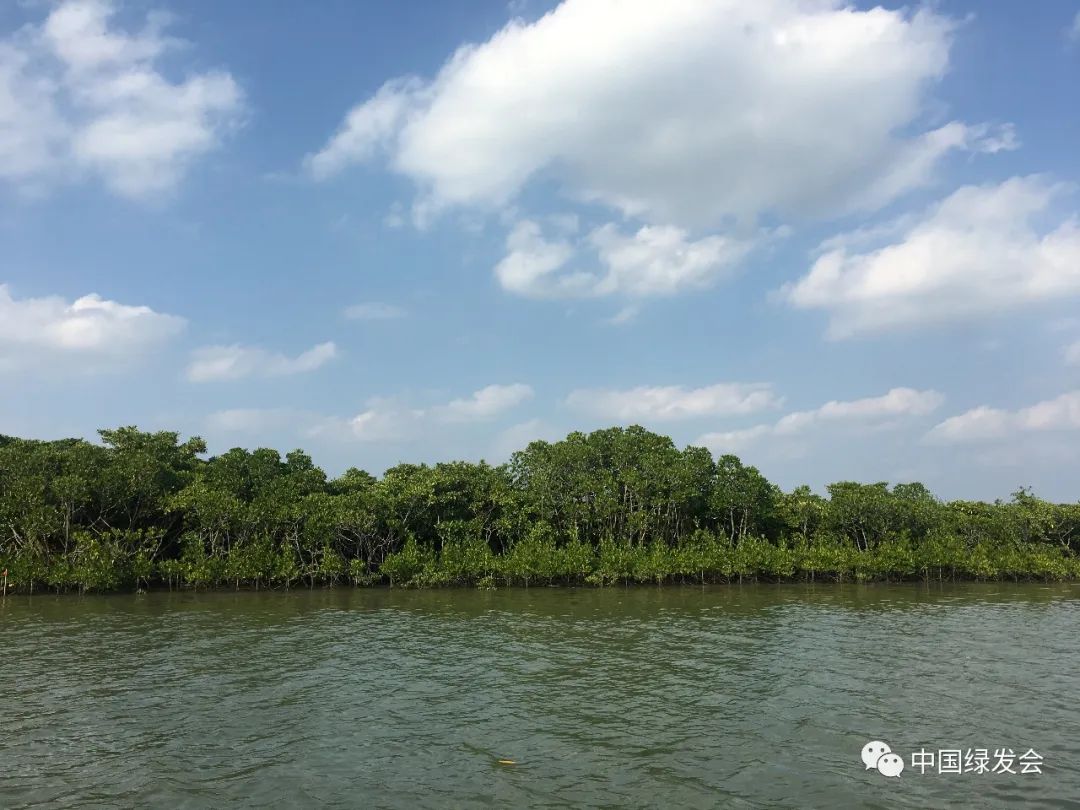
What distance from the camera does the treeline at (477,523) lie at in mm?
38594

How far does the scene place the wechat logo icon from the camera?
1197cm

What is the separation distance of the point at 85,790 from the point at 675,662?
1532 cm

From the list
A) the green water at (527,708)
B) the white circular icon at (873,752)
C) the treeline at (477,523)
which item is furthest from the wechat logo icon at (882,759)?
the treeline at (477,523)

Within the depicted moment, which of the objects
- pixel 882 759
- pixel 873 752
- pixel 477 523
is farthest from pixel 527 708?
pixel 477 523

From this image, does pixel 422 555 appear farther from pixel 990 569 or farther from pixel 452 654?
pixel 990 569

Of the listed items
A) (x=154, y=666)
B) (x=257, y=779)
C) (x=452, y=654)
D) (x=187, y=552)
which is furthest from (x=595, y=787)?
(x=187, y=552)

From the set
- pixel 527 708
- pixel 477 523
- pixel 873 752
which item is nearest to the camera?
pixel 873 752

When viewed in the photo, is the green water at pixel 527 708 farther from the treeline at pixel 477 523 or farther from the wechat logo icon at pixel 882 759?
the treeline at pixel 477 523

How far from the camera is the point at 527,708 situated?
629 inches

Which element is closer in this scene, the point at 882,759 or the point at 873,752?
the point at 882,759

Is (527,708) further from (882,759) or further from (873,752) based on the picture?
(882,759)

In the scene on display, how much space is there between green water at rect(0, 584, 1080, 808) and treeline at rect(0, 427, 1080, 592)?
351 inches

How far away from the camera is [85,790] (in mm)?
11141

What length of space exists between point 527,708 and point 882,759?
7556mm
